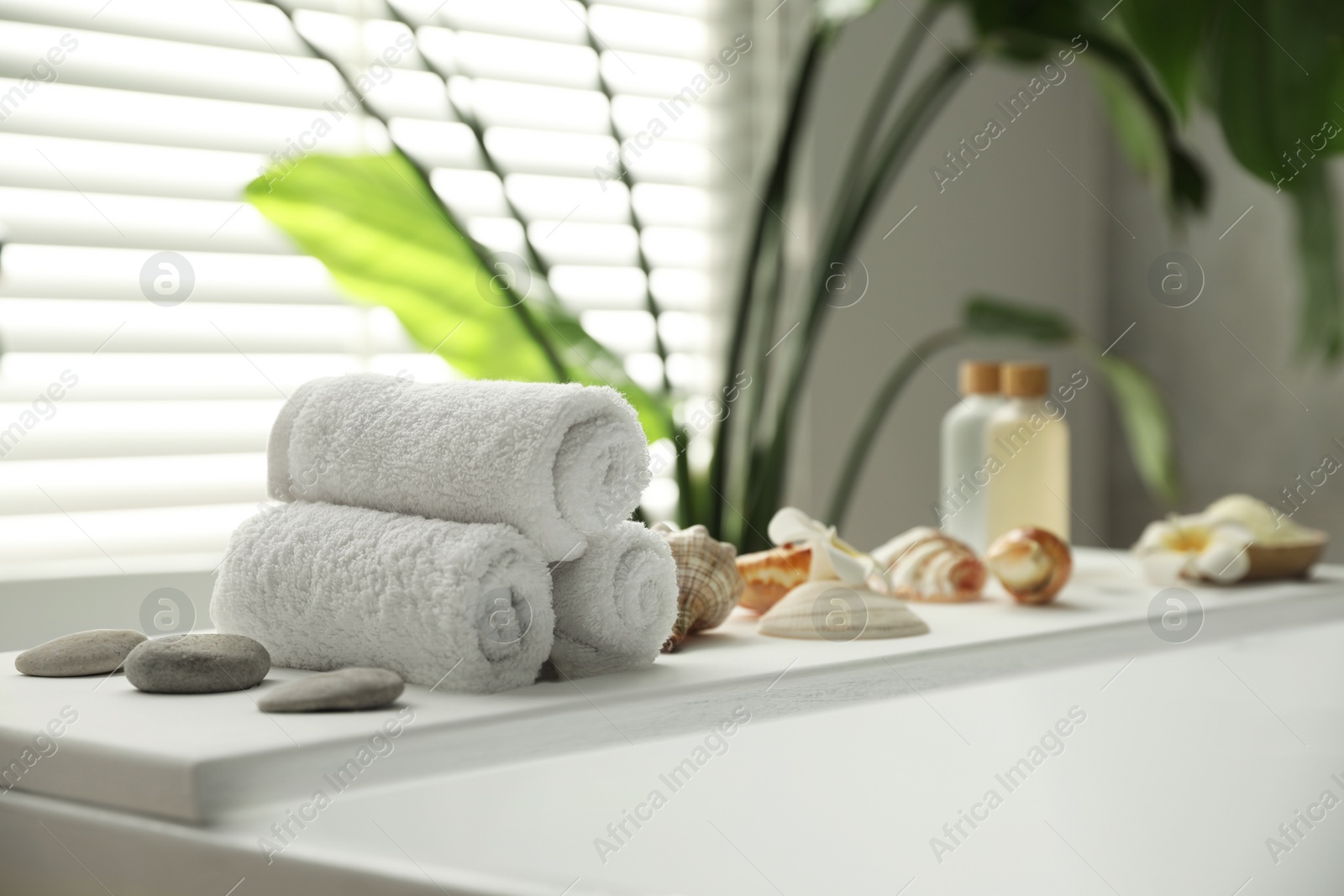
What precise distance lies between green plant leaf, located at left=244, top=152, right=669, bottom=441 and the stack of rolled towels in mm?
535

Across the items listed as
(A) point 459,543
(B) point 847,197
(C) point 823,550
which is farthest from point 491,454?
(B) point 847,197

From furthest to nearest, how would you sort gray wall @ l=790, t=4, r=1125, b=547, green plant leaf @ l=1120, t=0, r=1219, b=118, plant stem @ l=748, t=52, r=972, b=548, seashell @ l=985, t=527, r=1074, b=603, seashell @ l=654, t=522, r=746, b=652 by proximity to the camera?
gray wall @ l=790, t=4, r=1125, b=547, plant stem @ l=748, t=52, r=972, b=548, green plant leaf @ l=1120, t=0, r=1219, b=118, seashell @ l=985, t=527, r=1074, b=603, seashell @ l=654, t=522, r=746, b=652

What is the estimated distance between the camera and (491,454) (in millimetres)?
506

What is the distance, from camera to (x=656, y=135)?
1.58 meters

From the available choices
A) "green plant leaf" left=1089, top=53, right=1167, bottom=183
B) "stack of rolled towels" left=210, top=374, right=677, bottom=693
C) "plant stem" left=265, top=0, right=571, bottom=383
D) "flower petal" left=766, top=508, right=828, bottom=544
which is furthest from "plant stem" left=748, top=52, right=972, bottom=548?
→ "stack of rolled towels" left=210, top=374, right=677, bottom=693

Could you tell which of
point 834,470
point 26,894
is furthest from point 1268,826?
point 834,470

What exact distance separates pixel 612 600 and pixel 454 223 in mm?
640

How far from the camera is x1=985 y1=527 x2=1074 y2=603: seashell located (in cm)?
75

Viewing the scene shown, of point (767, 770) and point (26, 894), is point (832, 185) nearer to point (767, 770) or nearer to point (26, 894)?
point (767, 770)

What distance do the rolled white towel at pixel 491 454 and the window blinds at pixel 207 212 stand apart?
0.64 m

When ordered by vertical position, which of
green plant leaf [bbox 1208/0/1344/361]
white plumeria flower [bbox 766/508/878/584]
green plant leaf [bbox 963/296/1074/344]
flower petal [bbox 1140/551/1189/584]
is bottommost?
flower petal [bbox 1140/551/1189/584]

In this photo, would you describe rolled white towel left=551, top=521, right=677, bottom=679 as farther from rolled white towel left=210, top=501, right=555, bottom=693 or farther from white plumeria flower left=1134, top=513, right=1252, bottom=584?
white plumeria flower left=1134, top=513, right=1252, bottom=584

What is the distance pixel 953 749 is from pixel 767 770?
4.4 inches

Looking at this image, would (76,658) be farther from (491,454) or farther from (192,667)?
(491,454)
